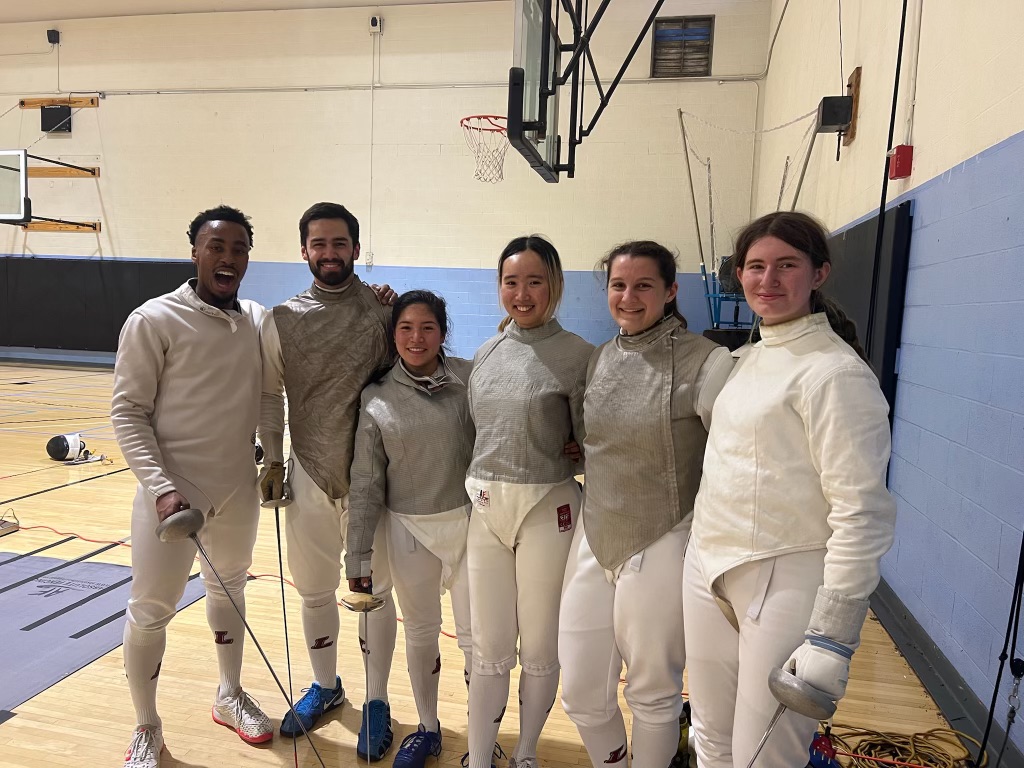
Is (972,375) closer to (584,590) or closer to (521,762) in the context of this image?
(584,590)

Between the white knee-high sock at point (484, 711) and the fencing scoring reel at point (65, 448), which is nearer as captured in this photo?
the white knee-high sock at point (484, 711)

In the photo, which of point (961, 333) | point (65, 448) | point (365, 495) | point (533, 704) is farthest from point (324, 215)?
point (65, 448)

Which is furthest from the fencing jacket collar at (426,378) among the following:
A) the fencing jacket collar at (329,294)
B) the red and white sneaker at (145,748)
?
the red and white sneaker at (145,748)

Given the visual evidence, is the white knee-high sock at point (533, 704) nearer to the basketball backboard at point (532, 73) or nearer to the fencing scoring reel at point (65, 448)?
the basketball backboard at point (532, 73)

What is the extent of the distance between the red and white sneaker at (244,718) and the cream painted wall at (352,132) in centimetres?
→ 611

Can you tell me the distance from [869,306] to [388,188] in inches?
237

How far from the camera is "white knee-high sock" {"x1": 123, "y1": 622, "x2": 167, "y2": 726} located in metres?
1.71

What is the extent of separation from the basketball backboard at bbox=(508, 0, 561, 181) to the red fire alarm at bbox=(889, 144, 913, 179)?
1.47 m

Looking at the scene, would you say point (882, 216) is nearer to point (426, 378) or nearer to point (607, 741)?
point (426, 378)

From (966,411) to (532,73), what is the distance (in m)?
2.37

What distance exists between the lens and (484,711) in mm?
1597

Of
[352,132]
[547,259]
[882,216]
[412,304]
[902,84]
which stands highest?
A: [352,132]

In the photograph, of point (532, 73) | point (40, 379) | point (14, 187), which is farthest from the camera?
point (14, 187)

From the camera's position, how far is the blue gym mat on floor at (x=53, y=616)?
2166 millimetres
